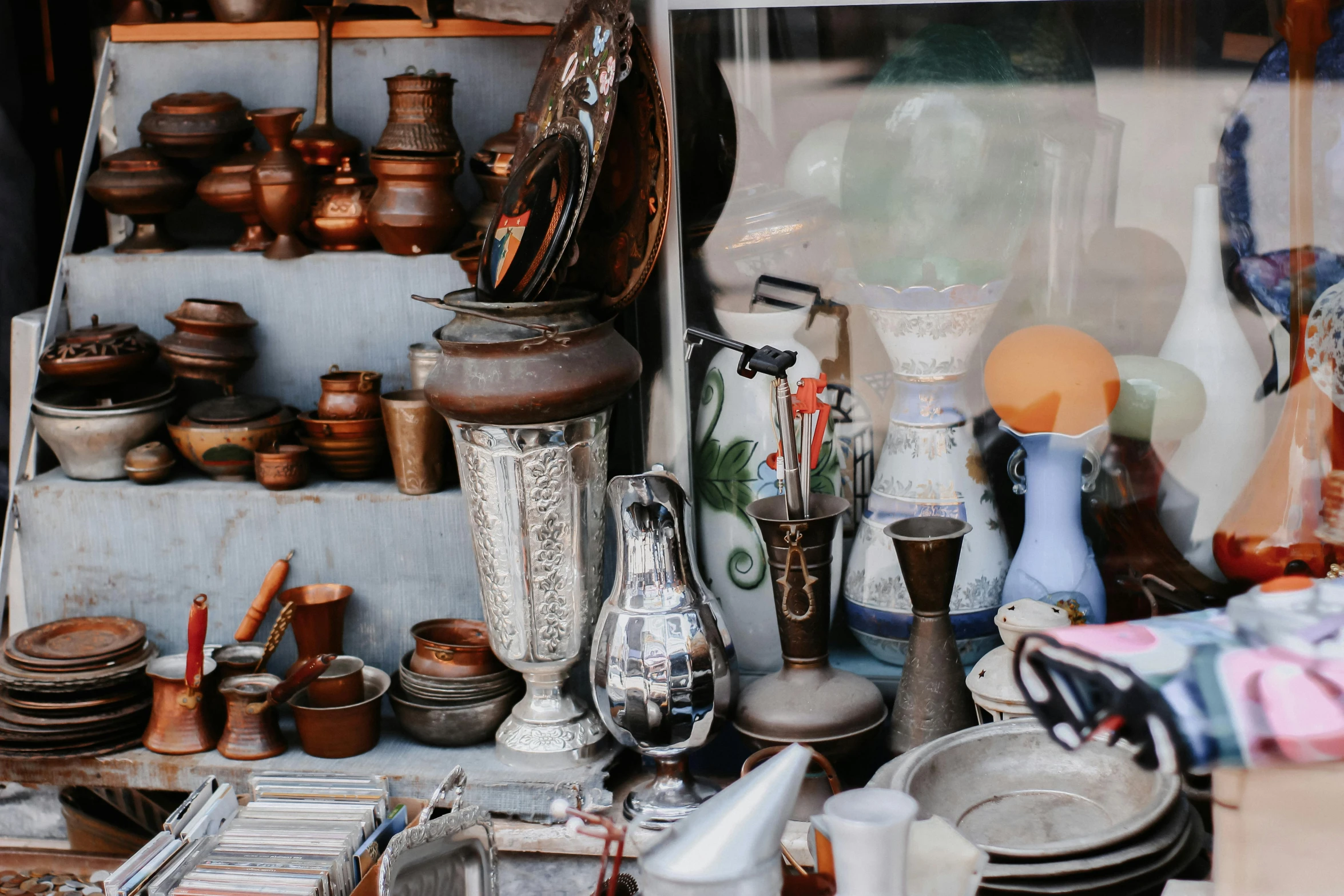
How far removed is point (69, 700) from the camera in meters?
2.74

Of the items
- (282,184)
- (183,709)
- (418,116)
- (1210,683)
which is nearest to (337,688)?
(183,709)

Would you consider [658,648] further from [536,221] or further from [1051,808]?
[536,221]

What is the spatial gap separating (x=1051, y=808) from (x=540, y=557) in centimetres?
107

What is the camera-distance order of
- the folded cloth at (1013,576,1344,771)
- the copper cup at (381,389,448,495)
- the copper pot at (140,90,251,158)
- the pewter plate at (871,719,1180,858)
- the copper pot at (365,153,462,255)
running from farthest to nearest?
the copper pot at (140,90,251,158) → the copper pot at (365,153,462,255) → the copper cup at (381,389,448,495) → the pewter plate at (871,719,1180,858) → the folded cloth at (1013,576,1344,771)

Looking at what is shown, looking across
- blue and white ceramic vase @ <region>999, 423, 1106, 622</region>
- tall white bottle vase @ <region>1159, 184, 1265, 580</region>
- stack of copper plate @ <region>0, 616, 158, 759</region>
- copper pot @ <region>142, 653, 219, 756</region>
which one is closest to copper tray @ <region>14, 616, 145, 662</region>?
stack of copper plate @ <region>0, 616, 158, 759</region>

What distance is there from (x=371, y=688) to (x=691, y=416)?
35.8 inches

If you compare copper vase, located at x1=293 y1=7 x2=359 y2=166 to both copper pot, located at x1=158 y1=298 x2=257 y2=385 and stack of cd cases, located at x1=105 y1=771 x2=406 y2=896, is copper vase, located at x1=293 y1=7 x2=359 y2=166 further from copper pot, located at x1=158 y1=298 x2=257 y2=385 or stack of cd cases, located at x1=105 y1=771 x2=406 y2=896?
stack of cd cases, located at x1=105 y1=771 x2=406 y2=896

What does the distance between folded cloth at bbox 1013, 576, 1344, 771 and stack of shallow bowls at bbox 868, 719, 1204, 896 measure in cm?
43

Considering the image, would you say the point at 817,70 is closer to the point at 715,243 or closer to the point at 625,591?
the point at 715,243

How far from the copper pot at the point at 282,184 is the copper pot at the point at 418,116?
225mm

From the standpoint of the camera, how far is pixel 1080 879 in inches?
68.9

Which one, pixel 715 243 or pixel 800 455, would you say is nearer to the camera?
pixel 800 455

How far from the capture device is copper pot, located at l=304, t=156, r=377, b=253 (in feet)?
9.91

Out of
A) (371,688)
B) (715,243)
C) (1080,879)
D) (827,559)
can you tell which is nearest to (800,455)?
(827,559)
